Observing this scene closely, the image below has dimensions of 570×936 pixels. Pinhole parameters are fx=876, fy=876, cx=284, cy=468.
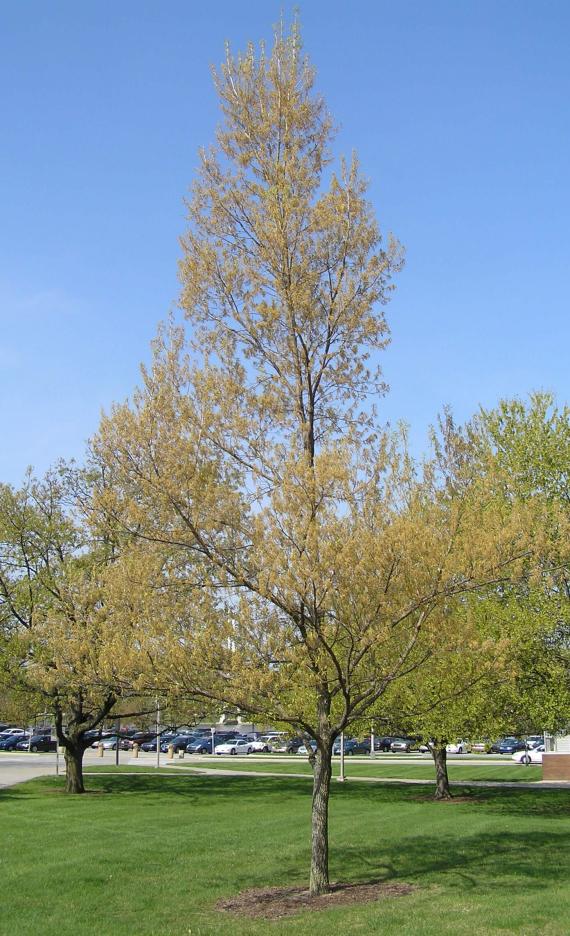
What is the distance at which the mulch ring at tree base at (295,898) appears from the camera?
10297 mm

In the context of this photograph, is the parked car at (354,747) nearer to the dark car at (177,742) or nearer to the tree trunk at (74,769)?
the dark car at (177,742)

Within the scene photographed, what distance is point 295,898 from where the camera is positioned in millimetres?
10930

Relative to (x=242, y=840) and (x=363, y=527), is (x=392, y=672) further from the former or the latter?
(x=242, y=840)

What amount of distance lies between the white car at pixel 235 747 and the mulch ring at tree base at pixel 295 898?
2024 inches

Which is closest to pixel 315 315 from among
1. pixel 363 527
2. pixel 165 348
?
pixel 165 348

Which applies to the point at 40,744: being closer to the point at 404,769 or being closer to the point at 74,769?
the point at 404,769

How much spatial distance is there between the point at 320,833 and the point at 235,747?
5288 cm

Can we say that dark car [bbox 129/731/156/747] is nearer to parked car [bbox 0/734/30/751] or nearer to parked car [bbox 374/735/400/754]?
parked car [bbox 0/734/30/751]

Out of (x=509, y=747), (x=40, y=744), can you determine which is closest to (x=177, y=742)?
(x=40, y=744)

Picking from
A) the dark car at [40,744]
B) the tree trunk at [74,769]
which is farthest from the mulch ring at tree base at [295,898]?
the dark car at [40,744]

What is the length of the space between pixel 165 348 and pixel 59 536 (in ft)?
57.2

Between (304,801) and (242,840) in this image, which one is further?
(304,801)

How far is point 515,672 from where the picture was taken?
11.5 meters

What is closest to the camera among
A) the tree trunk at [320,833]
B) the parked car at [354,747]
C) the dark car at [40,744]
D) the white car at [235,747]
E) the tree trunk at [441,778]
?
the tree trunk at [320,833]
